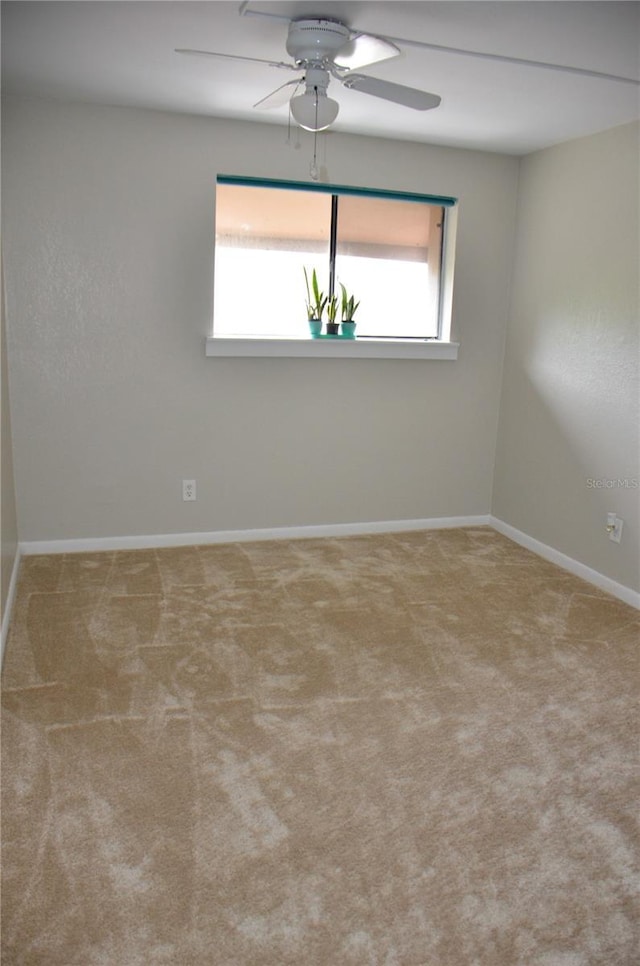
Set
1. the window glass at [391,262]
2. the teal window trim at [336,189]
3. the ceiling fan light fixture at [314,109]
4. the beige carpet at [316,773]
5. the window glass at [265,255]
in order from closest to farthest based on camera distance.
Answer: the beige carpet at [316,773], the ceiling fan light fixture at [314,109], the teal window trim at [336,189], the window glass at [265,255], the window glass at [391,262]

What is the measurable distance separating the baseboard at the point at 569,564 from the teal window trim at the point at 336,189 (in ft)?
6.30

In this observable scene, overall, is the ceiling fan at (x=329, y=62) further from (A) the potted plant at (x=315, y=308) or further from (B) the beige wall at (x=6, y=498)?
(B) the beige wall at (x=6, y=498)

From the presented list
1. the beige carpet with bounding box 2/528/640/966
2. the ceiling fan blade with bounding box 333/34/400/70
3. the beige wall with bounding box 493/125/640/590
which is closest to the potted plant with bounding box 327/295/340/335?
the beige wall with bounding box 493/125/640/590

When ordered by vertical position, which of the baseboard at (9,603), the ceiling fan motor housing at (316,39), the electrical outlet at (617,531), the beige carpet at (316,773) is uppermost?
the ceiling fan motor housing at (316,39)

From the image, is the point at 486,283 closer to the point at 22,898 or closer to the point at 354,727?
the point at 354,727

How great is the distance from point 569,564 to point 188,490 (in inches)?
82.1

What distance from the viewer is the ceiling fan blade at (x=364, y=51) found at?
226 cm

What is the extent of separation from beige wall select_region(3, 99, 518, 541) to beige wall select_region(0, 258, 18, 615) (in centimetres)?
14

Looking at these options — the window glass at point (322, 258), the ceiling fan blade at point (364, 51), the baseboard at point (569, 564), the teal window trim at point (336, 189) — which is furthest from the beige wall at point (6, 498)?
the baseboard at point (569, 564)

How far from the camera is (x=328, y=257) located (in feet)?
13.7

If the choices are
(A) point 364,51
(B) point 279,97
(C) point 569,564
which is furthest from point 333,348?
(A) point 364,51

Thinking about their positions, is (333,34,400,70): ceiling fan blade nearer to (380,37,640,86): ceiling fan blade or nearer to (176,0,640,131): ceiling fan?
(176,0,640,131): ceiling fan

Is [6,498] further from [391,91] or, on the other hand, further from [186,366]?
[391,91]

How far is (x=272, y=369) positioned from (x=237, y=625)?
60.4 inches
